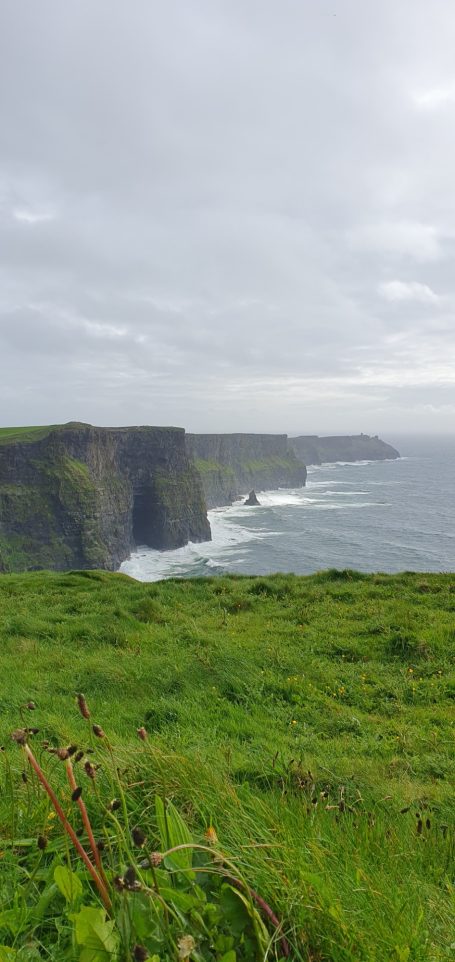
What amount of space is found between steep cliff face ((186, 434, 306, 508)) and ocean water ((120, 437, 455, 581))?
23.8 ft

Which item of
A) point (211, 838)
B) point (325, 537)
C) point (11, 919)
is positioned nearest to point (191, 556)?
point (325, 537)

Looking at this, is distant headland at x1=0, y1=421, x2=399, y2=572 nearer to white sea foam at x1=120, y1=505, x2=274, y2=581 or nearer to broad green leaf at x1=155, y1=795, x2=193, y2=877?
white sea foam at x1=120, y1=505, x2=274, y2=581

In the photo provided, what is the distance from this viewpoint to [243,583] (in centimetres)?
1827

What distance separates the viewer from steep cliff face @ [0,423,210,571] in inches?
2594

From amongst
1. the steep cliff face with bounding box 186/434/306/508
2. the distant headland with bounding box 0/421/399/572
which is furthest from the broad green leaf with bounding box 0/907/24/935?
the steep cliff face with bounding box 186/434/306/508

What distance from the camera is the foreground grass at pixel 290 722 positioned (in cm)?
207

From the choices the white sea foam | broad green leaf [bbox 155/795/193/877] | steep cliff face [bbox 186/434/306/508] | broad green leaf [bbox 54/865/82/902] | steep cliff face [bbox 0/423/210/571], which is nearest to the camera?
broad green leaf [bbox 54/865/82/902]

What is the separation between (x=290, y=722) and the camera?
7145mm

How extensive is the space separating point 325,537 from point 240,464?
7210 cm

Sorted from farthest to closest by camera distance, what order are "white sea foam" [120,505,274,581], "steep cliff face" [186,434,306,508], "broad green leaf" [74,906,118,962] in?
"steep cliff face" [186,434,306,508]
"white sea foam" [120,505,274,581]
"broad green leaf" [74,906,118,962]

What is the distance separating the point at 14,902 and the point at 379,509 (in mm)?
107978

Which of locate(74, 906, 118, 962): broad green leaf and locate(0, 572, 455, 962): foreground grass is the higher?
locate(74, 906, 118, 962): broad green leaf

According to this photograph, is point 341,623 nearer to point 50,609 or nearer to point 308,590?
point 308,590

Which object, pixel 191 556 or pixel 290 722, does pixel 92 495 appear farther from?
pixel 290 722
